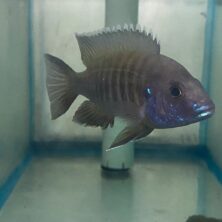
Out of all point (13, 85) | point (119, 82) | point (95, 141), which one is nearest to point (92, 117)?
point (119, 82)

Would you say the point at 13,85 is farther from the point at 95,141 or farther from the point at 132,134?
the point at 132,134

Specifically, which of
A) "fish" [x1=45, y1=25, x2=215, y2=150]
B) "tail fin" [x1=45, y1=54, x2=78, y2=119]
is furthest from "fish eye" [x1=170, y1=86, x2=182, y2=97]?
"tail fin" [x1=45, y1=54, x2=78, y2=119]

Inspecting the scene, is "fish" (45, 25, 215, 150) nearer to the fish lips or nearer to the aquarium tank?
the fish lips

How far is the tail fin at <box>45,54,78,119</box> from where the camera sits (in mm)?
544

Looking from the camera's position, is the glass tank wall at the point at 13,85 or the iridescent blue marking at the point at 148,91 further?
the glass tank wall at the point at 13,85

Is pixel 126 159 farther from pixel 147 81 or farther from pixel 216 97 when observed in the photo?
pixel 147 81

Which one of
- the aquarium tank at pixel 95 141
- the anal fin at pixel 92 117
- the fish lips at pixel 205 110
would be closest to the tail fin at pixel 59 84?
the anal fin at pixel 92 117

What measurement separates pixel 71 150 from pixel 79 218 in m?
0.47

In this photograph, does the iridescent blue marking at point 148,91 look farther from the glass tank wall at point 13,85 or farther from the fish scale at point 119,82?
the glass tank wall at point 13,85

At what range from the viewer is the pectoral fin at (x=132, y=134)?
48 centimetres

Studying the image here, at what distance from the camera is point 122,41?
1.59 ft

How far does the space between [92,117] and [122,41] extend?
8cm

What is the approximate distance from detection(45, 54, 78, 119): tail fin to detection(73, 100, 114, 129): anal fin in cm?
3

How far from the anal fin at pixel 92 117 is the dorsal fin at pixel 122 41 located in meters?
0.06
